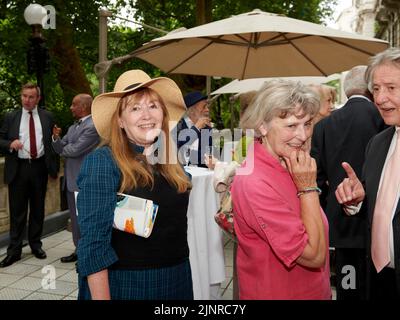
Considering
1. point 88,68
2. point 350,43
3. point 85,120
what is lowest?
point 85,120

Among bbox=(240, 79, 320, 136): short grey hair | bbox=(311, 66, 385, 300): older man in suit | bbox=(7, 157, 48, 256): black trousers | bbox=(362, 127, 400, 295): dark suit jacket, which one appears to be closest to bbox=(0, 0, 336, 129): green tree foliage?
bbox=(7, 157, 48, 256): black trousers

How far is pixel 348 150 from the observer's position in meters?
4.28

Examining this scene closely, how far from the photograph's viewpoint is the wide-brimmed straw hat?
7.52 feet

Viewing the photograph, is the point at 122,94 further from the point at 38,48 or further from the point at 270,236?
the point at 38,48

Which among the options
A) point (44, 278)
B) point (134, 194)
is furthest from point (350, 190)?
point (44, 278)

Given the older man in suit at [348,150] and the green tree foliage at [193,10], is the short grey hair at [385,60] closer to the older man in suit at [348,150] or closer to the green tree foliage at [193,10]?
the older man in suit at [348,150]

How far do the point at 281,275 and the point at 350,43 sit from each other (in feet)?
11.3

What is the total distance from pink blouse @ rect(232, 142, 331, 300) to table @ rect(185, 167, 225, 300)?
65.6 inches

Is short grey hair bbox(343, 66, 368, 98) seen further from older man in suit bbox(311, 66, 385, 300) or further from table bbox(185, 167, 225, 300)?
table bbox(185, 167, 225, 300)

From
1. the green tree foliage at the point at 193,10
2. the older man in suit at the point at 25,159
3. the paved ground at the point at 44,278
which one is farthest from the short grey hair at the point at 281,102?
the green tree foliage at the point at 193,10

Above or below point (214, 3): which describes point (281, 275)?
below
